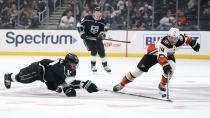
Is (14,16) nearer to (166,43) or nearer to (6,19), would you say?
(6,19)

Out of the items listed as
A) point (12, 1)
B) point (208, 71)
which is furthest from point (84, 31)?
point (12, 1)

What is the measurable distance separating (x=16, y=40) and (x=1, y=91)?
8.29m

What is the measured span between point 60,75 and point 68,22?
357 inches

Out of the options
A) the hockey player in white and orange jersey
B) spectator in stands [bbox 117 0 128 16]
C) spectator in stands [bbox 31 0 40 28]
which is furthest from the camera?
spectator in stands [bbox 31 0 40 28]

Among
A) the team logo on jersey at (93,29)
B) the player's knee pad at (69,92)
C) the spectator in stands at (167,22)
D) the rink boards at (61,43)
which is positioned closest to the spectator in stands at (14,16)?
the rink boards at (61,43)

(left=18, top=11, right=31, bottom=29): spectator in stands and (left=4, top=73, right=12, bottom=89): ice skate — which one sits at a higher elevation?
(left=18, top=11, right=31, bottom=29): spectator in stands

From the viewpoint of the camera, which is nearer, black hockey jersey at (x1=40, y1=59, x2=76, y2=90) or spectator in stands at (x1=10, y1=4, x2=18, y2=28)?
black hockey jersey at (x1=40, y1=59, x2=76, y2=90)

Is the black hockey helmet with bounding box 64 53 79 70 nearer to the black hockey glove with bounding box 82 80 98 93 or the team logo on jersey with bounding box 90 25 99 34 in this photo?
the black hockey glove with bounding box 82 80 98 93

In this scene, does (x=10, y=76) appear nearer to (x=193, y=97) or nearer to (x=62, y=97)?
(x=62, y=97)

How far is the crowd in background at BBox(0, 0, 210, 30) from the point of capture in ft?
49.2

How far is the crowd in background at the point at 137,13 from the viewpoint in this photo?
15000mm

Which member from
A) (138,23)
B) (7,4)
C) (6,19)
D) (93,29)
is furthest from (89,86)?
(7,4)

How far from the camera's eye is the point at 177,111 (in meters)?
5.44

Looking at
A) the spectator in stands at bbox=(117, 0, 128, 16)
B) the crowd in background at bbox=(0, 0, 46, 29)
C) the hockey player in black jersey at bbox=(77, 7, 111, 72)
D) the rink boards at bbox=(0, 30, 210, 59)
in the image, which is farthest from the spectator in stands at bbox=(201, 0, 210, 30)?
the crowd in background at bbox=(0, 0, 46, 29)
